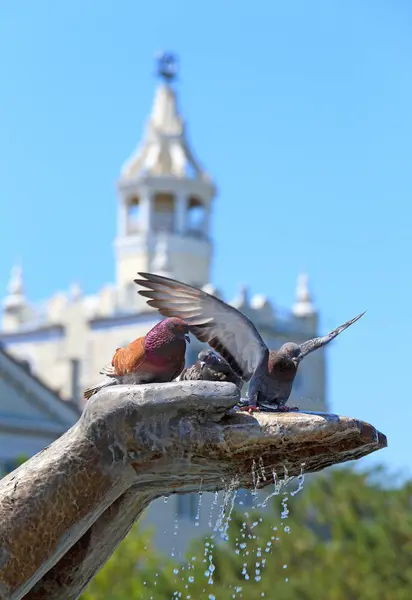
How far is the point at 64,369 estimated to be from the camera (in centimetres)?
4512

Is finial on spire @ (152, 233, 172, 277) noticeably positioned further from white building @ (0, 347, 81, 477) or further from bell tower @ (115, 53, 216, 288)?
white building @ (0, 347, 81, 477)

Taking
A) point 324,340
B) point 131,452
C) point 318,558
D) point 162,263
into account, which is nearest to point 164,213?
point 162,263

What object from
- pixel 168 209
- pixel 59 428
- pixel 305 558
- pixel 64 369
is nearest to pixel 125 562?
pixel 305 558

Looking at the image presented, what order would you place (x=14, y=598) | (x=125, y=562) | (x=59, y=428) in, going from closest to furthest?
(x=14, y=598) → (x=125, y=562) → (x=59, y=428)

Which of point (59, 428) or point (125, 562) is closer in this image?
point (125, 562)

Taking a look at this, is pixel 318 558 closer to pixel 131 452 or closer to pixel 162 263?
pixel 162 263

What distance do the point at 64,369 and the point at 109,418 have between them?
39.9 metres

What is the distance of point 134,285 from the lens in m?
43.5

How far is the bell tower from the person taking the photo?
46.4 meters

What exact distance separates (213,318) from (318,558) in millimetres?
24194

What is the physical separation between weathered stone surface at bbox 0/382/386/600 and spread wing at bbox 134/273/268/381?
1.17 feet

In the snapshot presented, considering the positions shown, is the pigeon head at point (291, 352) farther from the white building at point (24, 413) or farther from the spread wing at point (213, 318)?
the white building at point (24, 413)

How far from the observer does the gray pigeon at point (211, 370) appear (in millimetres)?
5754

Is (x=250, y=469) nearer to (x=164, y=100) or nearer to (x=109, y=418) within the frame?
(x=109, y=418)
